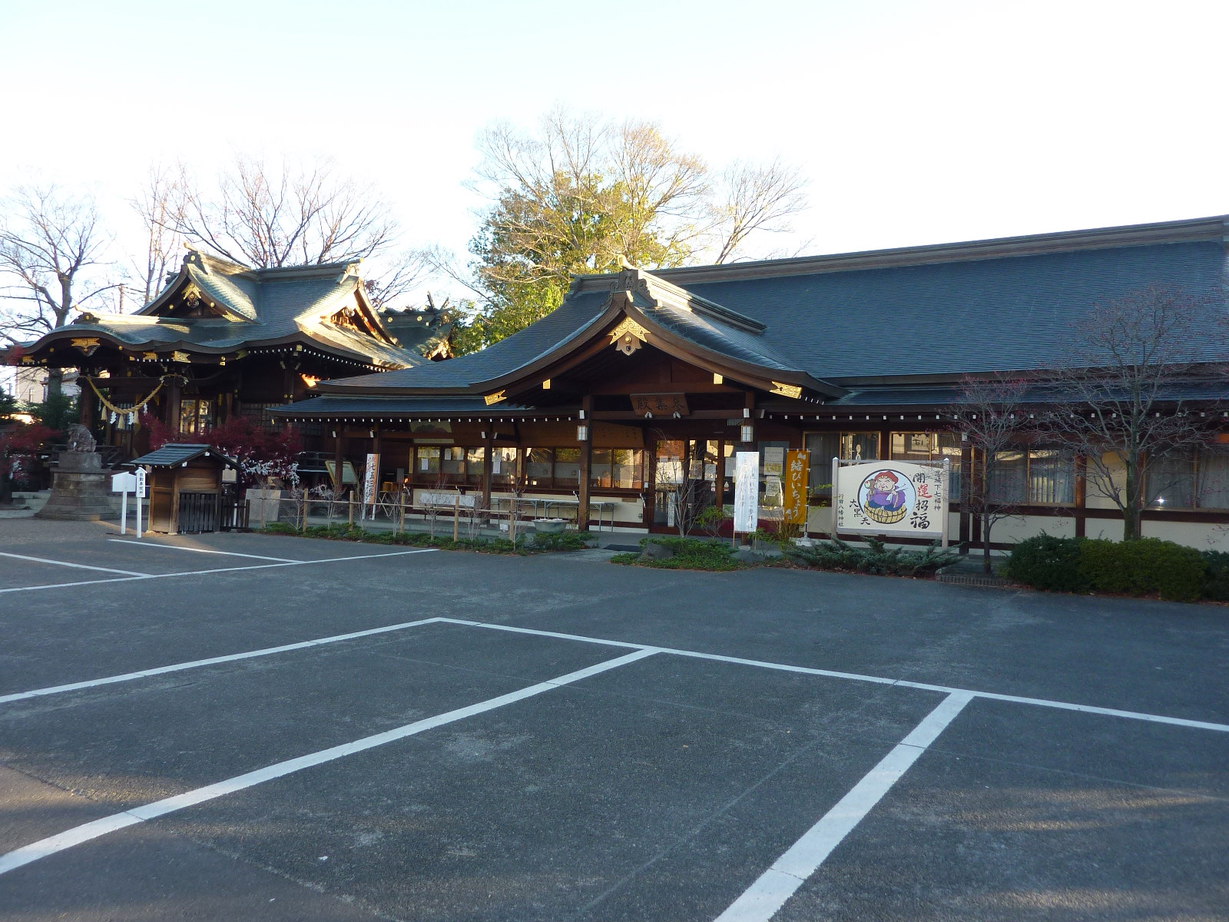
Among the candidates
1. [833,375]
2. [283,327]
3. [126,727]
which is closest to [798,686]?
[126,727]

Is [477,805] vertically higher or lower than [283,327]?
lower

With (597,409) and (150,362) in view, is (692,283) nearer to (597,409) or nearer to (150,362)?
(597,409)

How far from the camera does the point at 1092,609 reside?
962 cm

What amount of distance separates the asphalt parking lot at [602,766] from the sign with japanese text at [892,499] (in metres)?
4.31

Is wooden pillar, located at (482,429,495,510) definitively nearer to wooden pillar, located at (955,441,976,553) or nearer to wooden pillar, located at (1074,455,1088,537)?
wooden pillar, located at (955,441,976,553)

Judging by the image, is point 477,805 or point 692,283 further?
point 692,283

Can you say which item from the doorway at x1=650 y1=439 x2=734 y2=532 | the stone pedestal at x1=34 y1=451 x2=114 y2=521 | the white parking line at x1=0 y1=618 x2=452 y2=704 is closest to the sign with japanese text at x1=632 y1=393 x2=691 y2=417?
the doorway at x1=650 y1=439 x2=734 y2=532

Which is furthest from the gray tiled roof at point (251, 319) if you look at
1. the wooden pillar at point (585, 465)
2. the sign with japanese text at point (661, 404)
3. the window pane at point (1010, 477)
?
the window pane at point (1010, 477)

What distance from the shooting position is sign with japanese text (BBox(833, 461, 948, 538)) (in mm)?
12844

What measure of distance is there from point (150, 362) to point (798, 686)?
24591 millimetres

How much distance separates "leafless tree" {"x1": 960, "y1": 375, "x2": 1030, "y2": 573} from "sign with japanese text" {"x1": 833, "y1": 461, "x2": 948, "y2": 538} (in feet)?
2.00

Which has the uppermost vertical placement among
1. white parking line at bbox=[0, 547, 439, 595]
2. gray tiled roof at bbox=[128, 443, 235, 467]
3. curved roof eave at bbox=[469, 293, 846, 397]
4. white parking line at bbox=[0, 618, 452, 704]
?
curved roof eave at bbox=[469, 293, 846, 397]

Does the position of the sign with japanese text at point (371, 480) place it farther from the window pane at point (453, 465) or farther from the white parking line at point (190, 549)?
the white parking line at point (190, 549)

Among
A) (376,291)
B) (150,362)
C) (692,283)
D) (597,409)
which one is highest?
(376,291)
